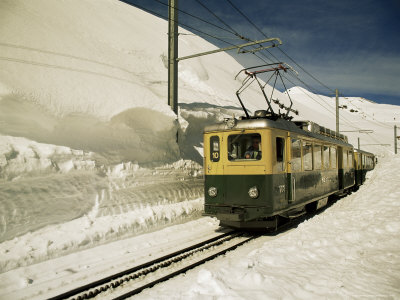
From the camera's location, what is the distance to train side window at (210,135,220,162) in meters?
7.53

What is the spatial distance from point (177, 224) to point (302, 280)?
17.0 feet

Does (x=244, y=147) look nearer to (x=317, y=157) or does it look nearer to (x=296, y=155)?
(x=296, y=155)

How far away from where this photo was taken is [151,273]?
501cm

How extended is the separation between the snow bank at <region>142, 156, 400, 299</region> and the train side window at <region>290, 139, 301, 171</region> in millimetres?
1685

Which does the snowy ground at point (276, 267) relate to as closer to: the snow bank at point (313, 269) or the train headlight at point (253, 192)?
the snow bank at point (313, 269)

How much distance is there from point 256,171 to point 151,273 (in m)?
3.34

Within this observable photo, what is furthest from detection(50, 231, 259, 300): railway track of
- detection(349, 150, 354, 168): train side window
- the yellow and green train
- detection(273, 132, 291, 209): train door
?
detection(349, 150, 354, 168): train side window

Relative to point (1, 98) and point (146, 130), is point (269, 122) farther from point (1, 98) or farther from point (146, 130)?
point (1, 98)

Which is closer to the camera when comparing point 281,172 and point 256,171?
point 256,171

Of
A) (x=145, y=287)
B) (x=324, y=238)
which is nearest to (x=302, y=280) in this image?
(x=324, y=238)

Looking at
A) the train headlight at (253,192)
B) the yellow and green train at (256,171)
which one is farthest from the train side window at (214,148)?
the train headlight at (253,192)

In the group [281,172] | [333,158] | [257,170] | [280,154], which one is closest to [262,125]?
[280,154]

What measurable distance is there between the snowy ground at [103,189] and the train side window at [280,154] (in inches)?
61.6

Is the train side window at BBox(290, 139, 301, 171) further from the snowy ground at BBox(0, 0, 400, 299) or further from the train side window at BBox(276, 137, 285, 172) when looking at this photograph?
the snowy ground at BBox(0, 0, 400, 299)
